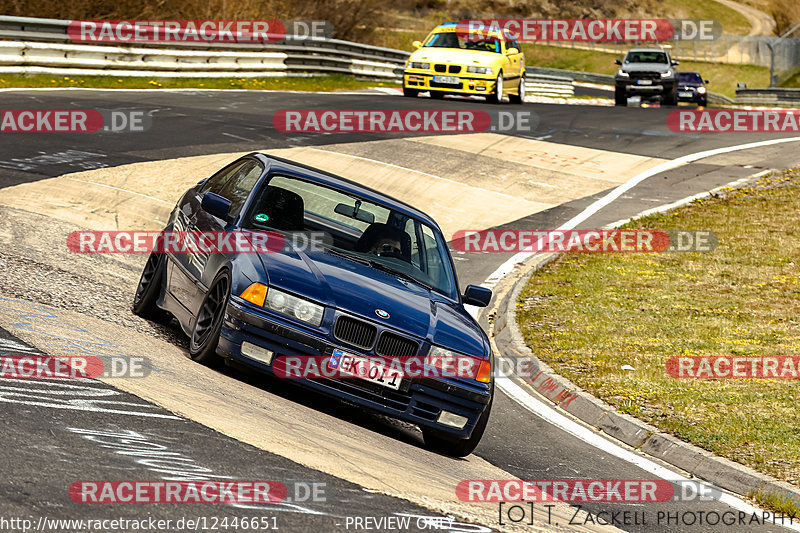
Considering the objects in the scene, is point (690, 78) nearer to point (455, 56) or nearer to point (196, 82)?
point (455, 56)

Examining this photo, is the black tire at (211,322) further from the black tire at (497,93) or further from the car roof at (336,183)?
the black tire at (497,93)

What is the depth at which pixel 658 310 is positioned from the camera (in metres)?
12.2

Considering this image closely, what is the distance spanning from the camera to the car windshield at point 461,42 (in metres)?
27.2

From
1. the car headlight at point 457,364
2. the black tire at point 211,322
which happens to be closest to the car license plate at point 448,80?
the black tire at point 211,322

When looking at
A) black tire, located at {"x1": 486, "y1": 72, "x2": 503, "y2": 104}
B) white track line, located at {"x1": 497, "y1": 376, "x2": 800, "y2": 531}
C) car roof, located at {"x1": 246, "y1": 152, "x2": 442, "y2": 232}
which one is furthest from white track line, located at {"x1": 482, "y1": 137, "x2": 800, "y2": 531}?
black tire, located at {"x1": 486, "y1": 72, "x2": 503, "y2": 104}

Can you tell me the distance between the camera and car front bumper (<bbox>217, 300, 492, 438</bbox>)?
6.56m

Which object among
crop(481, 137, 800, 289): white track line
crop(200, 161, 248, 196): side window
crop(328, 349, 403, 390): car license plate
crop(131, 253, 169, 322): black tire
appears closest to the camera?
crop(328, 349, 403, 390): car license plate

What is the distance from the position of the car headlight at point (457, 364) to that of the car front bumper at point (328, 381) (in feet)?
0.26

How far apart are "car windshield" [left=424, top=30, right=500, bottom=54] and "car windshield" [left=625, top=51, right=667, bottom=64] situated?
11.2 metres

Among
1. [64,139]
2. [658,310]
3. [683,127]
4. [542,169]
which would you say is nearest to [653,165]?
[542,169]

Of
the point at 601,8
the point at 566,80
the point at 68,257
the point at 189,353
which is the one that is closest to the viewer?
the point at 189,353

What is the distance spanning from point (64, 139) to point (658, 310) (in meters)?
10.2

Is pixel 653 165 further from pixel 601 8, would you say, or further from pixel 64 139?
pixel 601 8

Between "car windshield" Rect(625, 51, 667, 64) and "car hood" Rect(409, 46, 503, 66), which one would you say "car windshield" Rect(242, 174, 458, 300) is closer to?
"car hood" Rect(409, 46, 503, 66)
